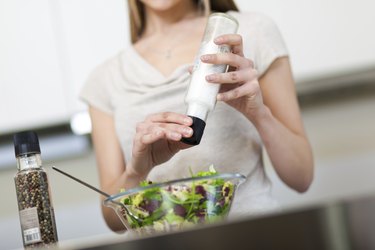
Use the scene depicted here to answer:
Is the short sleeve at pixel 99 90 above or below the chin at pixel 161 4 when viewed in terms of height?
below

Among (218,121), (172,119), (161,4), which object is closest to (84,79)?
(161,4)

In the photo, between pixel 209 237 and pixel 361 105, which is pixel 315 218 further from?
pixel 361 105

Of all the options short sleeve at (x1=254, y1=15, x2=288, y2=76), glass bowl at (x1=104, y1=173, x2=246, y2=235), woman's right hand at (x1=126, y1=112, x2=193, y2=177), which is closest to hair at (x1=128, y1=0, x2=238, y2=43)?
short sleeve at (x1=254, y1=15, x2=288, y2=76)

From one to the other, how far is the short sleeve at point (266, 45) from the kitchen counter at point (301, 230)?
2.63 ft

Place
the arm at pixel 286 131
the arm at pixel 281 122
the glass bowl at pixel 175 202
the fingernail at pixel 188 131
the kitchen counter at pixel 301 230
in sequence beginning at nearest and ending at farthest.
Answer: the kitchen counter at pixel 301 230
the glass bowl at pixel 175 202
the fingernail at pixel 188 131
the arm at pixel 281 122
the arm at pixel 286 131

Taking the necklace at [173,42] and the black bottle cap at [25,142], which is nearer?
the black bottle cap at [25,142]

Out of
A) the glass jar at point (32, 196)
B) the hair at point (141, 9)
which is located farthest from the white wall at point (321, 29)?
the glass jar at point (32, 196)

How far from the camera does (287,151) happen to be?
1170 millimetres

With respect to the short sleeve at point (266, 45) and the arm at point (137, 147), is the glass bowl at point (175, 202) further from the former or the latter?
the short sleeve at point (266, 45)

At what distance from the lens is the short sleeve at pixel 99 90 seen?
134 cm

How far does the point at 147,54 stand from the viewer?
4.46ft

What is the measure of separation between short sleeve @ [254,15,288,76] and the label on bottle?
1.69 feet

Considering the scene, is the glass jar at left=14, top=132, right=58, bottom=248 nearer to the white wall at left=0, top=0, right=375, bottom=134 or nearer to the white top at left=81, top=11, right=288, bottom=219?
the white top at left=81, top=11, right=288, bottom=219

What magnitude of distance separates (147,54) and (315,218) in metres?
0.97
